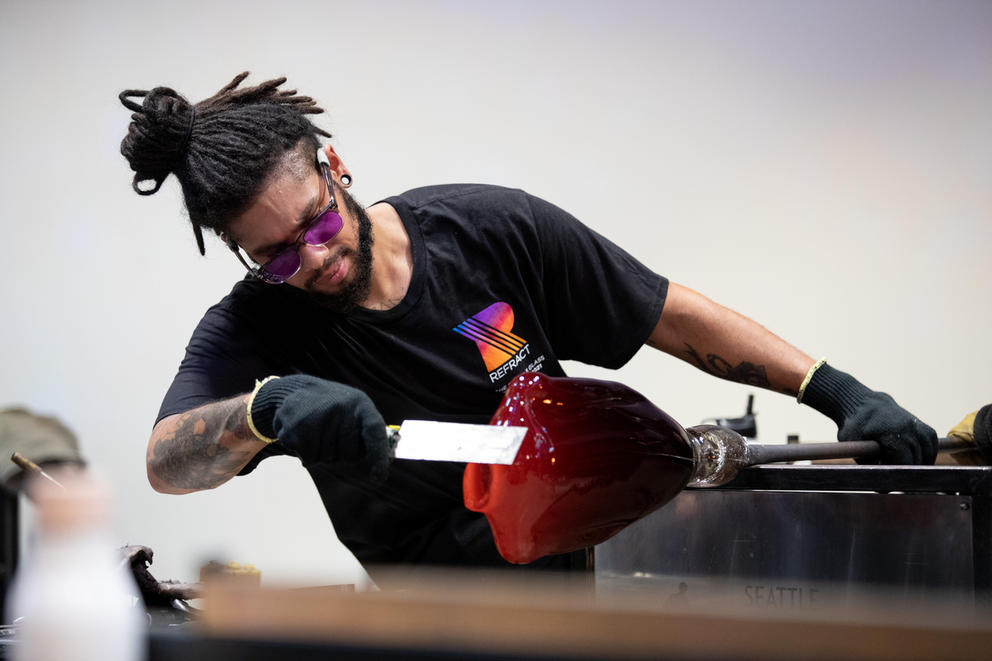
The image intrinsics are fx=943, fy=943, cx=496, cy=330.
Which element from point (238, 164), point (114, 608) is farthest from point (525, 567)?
point (114, 608)

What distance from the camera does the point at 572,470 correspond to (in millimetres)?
1188

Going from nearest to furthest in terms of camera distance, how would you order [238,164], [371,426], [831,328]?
[371,426], [238,164], [831,328]

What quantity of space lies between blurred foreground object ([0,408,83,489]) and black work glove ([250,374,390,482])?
230 centimetres

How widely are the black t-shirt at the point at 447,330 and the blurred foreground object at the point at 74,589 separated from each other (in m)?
1.15

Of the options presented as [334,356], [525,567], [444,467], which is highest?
[334,356]

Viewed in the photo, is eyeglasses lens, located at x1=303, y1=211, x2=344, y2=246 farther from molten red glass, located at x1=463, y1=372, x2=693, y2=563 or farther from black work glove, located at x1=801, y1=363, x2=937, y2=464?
black work glove, located at x1=801, y1=363, x2=937, y2=464

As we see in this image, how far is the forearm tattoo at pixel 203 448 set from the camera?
4.71 ft

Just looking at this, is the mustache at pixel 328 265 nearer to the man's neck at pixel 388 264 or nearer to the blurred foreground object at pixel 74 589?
the man's neck at pixel 388 264

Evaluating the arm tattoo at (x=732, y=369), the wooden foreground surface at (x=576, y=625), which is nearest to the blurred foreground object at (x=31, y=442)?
the arm tattoo at (x=732, y=369)

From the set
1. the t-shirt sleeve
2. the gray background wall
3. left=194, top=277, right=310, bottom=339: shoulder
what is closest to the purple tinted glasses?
left=194, top=277, right=310, bottom=339: shoulder

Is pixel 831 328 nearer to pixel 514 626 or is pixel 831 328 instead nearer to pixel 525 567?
pixel 525 567

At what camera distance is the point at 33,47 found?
3965 millimetres

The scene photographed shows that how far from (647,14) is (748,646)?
3.50m

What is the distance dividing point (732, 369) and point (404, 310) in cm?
67
